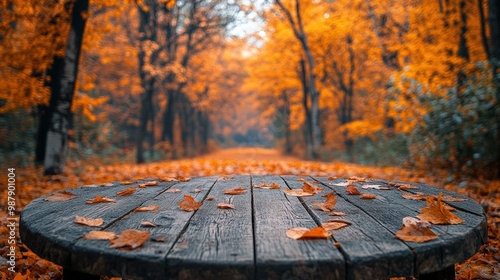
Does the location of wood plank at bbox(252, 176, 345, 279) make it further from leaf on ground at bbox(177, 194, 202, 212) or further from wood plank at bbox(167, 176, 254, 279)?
leaf on ground at bbox(177, 194, 202, 212)

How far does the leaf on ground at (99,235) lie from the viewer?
1019 millimetres

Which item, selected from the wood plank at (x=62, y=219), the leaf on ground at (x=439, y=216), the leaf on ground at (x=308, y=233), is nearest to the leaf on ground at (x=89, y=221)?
the wood plank at (x=62, y=219)

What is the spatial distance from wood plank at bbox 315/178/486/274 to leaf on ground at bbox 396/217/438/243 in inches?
0.8

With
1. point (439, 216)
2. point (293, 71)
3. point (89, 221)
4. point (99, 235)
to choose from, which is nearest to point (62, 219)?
point (89, 221)

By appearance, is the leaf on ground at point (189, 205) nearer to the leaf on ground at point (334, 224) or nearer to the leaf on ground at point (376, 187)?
the leaf on ground at point (334, 224)

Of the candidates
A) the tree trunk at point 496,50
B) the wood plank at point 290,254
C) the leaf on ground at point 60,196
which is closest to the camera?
the wood plank at point 290,254

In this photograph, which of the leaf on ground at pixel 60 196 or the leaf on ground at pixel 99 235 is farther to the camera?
the leaf on ground at pixel 60 196

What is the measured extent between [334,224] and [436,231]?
1.10 feet

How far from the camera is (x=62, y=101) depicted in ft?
20.4

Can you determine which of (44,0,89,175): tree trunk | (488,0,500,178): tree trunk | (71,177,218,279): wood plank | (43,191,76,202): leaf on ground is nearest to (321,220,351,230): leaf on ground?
(71,177,218,279): wood plank

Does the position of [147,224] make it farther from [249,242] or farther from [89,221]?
[249,242]

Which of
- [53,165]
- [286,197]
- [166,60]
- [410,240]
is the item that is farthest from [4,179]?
[166,60]

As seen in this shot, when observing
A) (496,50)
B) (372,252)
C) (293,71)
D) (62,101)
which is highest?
(293,71)

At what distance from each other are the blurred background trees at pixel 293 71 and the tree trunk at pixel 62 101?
0.86 feet
